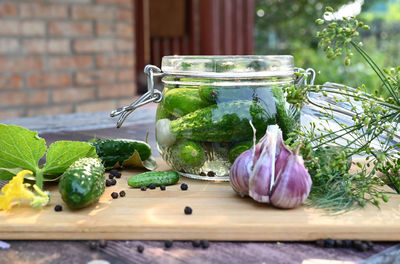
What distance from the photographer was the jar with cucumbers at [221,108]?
1.19m

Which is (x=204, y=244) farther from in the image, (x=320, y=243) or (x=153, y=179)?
(x=153, y=179)

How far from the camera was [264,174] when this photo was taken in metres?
1.00

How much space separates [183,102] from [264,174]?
0.34 m

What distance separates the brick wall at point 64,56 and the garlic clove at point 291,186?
9.98 ft

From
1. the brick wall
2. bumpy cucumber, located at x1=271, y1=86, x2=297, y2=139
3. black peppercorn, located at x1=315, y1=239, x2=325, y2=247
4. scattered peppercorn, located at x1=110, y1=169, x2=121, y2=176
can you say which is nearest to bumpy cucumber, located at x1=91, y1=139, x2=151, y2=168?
scattered peppercorn, located at x1=110, y1=169, x2=121, y2=176

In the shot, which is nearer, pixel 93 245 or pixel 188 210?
pixel 93 245

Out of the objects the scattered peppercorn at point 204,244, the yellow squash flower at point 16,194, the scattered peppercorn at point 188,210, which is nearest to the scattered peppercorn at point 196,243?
the scattered peppercorn at point 204,244

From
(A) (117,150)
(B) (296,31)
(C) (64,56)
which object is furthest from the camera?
(B) (296,31)

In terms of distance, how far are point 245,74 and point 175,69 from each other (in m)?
0.19

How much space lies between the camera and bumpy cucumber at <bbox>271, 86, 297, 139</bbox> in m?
1.24

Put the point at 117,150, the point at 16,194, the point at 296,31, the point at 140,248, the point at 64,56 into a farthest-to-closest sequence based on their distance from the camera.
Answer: the point at 296,31 < the point at 64,56 < the point at 117,150 < the point at 16,194 < the point at 140,248

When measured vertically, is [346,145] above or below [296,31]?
below

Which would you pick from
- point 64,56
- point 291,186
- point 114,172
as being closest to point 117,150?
point 114,172

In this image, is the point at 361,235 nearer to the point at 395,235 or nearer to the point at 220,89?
the point at 395,235
